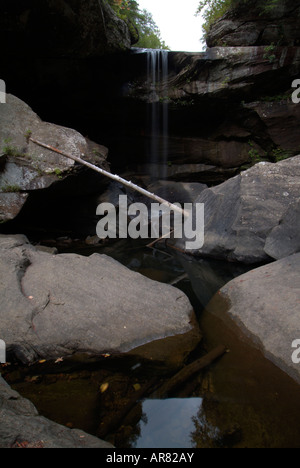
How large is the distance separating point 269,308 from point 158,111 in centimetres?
1050

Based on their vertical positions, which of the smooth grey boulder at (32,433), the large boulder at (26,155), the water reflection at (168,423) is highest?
the large boulder at (26,155)

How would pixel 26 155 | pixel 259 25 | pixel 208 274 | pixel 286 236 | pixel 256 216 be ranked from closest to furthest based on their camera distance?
pixel 286 236, pixel 256 216, pixel 208 274, pixel 26 155, pixel 259 25

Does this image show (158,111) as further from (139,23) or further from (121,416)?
(121,416)

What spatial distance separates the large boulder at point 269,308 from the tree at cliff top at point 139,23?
31.5 feet

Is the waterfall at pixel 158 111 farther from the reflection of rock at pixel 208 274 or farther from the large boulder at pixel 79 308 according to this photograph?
the large boulder at pixel 79 308

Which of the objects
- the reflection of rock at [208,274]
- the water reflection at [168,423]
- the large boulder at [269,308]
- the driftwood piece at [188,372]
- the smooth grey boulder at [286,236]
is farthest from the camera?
the reflection of rock at [208,274]

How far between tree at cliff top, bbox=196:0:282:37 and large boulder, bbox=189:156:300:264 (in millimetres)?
6765

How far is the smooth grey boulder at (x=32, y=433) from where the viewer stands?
1.48 m

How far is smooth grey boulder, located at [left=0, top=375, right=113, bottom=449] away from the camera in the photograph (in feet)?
4.87

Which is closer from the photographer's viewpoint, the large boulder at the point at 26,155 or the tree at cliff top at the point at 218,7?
the large boulder at the point at 26,155

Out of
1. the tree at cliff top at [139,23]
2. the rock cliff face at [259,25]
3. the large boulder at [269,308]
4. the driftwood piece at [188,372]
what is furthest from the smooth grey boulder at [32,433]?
the rock cliff face at [259,25]

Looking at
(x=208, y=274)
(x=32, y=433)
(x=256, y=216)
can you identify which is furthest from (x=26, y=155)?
(x=32, y=433)

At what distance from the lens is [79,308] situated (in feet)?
10.3
